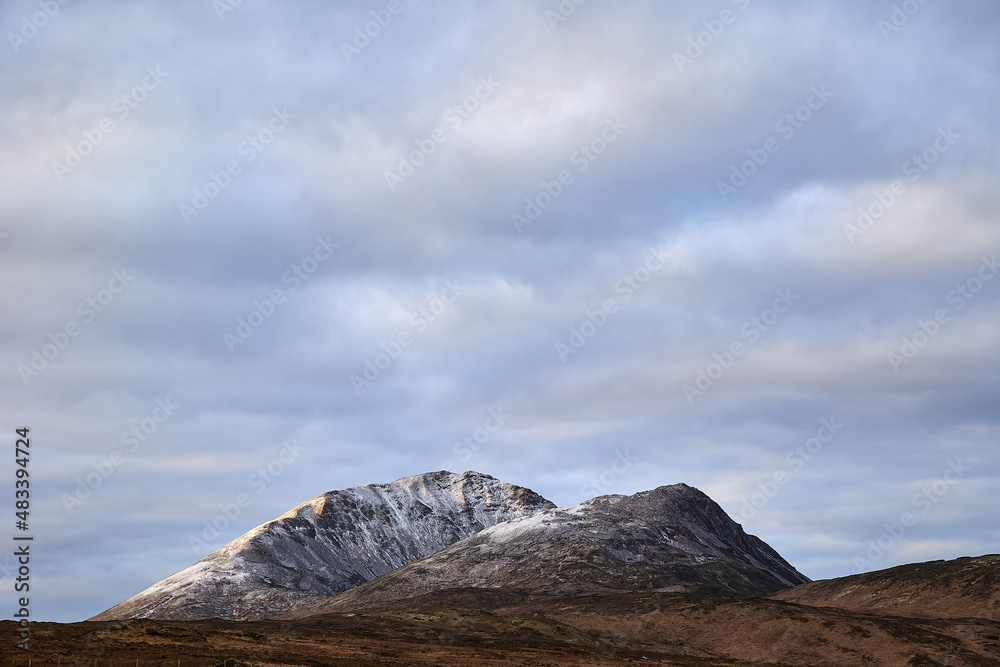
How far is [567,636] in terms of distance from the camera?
129 m

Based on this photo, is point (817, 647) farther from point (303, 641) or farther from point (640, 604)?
point (303, 641)

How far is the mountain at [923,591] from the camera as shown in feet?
419

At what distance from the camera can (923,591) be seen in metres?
138

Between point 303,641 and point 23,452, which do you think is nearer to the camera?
point 23,452

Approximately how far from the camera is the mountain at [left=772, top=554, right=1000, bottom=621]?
127562mm

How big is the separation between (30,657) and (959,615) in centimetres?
11745

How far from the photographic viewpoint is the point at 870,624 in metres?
116

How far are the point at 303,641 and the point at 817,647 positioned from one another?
64.9 metres

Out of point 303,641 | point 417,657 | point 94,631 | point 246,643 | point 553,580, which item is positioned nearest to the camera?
point 94,631

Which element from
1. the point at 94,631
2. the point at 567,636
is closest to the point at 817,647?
the point at 567,636

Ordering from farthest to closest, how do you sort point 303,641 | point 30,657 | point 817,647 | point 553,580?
point 553,580, point 817,647, point 303,641, point 30,657

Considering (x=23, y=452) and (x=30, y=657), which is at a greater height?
(x=23, y=452)

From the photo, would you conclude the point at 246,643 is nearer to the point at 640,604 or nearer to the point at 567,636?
the point at 567,636

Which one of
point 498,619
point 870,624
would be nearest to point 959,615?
point 870,624
